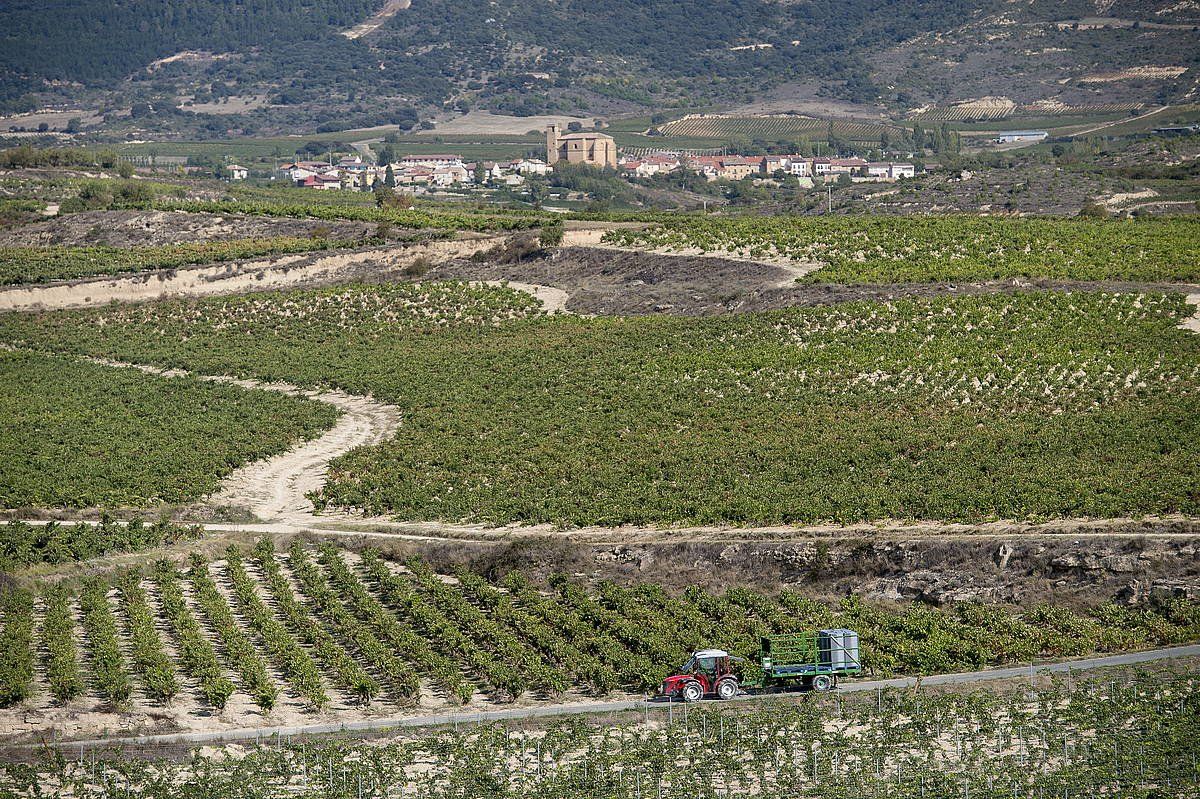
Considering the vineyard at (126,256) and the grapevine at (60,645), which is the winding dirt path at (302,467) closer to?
the grapevine at (60,645)

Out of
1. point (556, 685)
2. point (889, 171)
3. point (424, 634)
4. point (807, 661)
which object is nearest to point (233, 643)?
point (424, 634)

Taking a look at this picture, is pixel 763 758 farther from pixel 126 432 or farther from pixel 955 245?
pixel 955 245

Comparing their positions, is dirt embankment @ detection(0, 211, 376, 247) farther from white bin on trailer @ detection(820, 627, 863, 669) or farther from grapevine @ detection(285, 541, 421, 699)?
white bin on trailer @ detection(820, 627, 863, 669)

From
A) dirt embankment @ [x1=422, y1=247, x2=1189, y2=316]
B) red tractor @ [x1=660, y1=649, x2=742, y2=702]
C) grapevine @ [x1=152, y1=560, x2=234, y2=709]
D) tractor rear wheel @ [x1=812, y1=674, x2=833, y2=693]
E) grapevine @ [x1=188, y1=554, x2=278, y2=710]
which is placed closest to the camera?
red tractor @ [x1=660, y1=649, x2=742, y2=702]

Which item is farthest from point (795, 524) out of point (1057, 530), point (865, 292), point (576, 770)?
point (865, 292)

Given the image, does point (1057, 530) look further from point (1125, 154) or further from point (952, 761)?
point (1125, 154)

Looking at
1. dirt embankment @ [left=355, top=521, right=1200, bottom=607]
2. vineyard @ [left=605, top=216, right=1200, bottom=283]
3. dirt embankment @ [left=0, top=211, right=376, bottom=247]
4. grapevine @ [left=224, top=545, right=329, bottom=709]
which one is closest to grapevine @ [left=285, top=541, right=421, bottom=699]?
grapevine @ [left=224, top=545, right=329, bottom=709]
